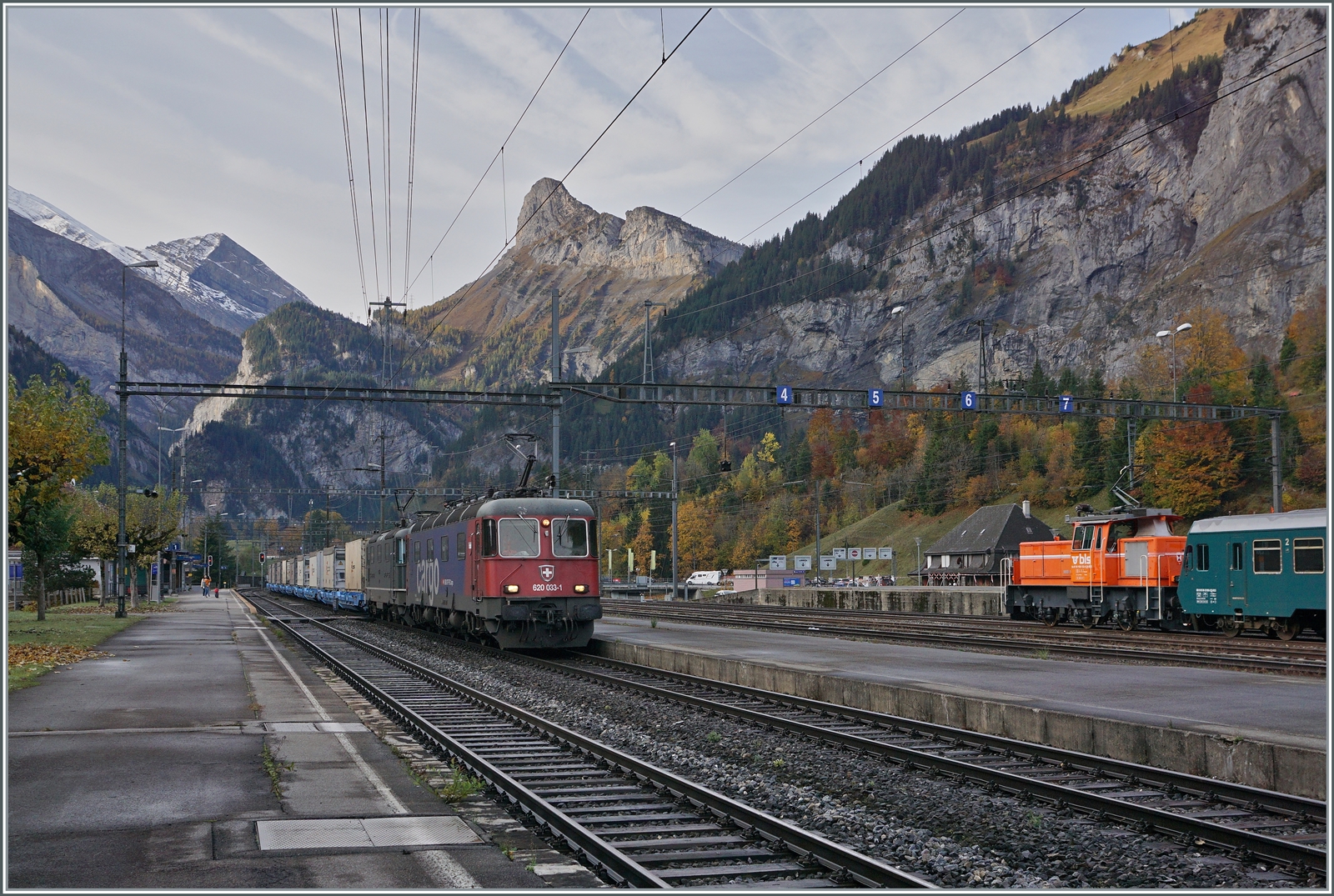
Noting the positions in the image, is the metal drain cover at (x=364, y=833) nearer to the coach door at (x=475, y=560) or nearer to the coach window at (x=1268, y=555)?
the coach door at (x=475, y=560)

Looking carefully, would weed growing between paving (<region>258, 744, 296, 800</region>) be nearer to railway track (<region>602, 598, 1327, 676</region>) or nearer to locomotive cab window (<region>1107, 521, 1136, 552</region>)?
railway track (<region>602, 598, 1327, 676</region>)

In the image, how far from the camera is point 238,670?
21656mm

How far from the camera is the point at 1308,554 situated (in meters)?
26.2

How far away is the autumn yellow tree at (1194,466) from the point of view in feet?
259

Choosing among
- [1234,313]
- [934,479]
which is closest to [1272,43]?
[1234,313]

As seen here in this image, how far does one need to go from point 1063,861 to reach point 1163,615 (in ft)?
86.8

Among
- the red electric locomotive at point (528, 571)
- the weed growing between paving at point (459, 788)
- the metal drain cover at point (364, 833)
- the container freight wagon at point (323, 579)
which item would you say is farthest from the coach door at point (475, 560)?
the container freight wagon at point (323, 579)

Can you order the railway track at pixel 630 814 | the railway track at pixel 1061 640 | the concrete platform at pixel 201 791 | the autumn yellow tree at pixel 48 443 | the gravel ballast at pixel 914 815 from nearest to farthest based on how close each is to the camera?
the concrete platform at pixel 201 791 < the railway track at pixel 630 814 < the gravel ballast at pixel 914 815 < the railway track at pixel 1061 640 < the autumn yellow tree at pixel 48 443

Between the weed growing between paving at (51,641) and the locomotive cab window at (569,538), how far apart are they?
9.95 metres

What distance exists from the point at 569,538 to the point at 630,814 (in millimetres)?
17096

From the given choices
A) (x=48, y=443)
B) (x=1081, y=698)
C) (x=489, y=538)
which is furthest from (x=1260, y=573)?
(x=48, y=443)

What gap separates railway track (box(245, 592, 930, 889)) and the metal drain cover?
2.63 ft

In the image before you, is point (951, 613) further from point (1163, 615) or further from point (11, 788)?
point (11, 788)

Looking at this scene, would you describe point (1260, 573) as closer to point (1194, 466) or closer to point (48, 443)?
point (48, 443)
